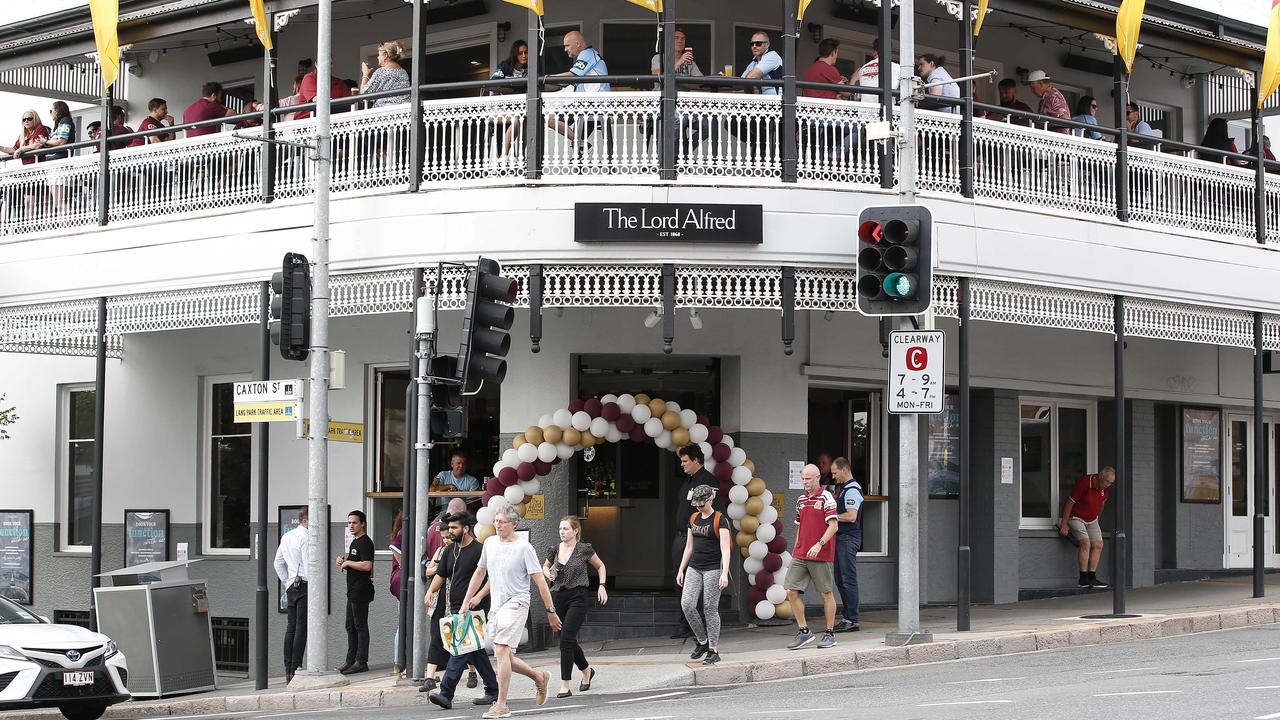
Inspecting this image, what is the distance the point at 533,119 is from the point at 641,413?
329 cm

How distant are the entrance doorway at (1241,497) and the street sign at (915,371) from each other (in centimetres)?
983

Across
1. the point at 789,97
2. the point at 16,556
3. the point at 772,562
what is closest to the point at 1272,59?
the point at 789,97

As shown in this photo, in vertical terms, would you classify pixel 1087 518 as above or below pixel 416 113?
below

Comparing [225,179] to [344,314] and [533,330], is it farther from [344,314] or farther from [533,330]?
[533,330]

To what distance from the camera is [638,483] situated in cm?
1958

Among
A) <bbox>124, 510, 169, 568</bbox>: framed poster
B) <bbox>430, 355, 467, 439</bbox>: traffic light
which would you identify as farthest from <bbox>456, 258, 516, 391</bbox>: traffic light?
<bbox>124, 510, 169, 568</bbox>: framed poster

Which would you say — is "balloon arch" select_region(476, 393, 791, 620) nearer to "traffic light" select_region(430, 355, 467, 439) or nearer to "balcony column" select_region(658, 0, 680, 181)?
"balcony column" select_region(658, 0, 680, 181)

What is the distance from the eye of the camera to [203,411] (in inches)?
867

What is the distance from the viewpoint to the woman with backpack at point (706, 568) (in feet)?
50.8

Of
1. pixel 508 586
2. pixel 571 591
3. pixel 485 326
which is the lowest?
pixel 571 591

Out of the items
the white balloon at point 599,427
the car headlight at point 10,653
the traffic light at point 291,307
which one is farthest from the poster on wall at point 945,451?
the car headlight at point 10,653

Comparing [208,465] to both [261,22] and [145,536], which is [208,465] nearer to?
[145,536]

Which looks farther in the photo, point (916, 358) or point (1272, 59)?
point (1272, 59)

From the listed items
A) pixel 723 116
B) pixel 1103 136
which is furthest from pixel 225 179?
pixel 1103 136
